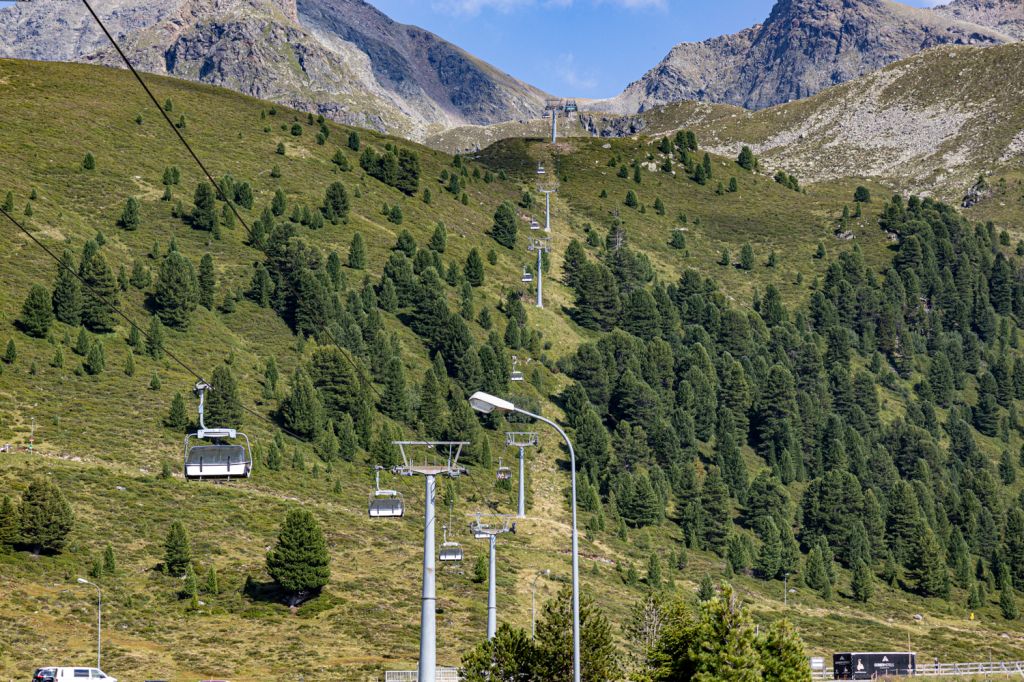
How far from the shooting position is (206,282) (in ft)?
477

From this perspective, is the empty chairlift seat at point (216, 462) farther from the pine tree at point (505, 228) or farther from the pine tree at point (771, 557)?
the pine tree at point (505, 228)

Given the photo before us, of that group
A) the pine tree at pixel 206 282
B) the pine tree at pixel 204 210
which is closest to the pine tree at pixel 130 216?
the pine tree at pixel 204 210

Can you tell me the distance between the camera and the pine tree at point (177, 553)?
93062 mm

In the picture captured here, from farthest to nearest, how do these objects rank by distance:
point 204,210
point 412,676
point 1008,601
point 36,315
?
point 204,210 < point 1008,601 < point 36,315 < point 412,676

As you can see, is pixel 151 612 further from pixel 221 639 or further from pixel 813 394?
pixel 813 394

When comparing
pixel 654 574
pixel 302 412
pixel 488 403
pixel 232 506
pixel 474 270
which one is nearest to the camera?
pixel 488 403

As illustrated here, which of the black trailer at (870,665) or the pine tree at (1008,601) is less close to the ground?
the pine tree at (1008,601)

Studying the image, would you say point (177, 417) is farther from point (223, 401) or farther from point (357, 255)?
point (357, 255)

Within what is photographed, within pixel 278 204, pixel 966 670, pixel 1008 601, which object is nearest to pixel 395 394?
pixel 278 204

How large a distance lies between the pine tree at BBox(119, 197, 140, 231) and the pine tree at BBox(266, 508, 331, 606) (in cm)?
7253

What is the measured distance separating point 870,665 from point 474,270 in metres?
99.3

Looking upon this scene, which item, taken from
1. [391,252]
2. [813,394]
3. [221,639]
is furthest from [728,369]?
[221,639]

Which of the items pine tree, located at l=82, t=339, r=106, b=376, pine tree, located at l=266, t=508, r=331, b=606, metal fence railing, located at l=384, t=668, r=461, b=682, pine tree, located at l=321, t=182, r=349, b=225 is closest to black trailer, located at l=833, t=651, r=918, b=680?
metal fence railing, located at l=384, t=668, r=461, b=682

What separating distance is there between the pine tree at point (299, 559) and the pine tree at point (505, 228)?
345ft
